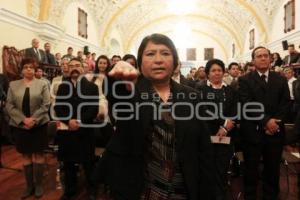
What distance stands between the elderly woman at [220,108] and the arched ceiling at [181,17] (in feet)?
32.5

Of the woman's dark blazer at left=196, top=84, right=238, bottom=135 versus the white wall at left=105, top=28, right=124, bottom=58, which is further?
the white wall at left=105, top=28, right=124, bottom=58

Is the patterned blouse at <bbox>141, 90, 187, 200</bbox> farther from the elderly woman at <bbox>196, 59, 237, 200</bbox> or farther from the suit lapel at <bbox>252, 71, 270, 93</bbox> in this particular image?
the suit lapel at <bbox>252, 71, 270, 93</bbox>

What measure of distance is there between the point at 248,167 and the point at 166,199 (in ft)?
8.42

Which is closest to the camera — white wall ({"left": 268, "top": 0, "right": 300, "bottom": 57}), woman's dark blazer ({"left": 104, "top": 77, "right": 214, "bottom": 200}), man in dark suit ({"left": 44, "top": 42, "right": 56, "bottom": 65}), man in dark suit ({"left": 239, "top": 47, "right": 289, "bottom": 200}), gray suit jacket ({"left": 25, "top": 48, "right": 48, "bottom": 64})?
woman's dark blazer ({"left": 104, "top": 77, "right": 214, "bottom": 200})

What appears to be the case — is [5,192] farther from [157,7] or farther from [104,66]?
[157,7]

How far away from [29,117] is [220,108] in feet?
8.65

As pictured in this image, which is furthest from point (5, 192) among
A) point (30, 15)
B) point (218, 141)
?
point (30, 15)

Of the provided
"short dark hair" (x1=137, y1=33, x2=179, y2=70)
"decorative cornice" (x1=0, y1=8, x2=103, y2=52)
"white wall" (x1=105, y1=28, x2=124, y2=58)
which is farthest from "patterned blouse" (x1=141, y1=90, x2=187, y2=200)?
"white wall" (x1=105, y1=28, x2=124, y2=58)

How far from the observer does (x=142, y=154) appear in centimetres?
186

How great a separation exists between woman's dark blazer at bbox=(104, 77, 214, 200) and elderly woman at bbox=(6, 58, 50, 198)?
9.88 feet

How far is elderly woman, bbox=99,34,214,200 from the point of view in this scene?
1818 millimetres

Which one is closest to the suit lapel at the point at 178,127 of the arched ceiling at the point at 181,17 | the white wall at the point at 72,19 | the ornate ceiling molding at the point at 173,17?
the arched ceiling at the point at 181,17

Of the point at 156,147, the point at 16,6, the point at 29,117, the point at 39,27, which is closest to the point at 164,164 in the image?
the point at 156,147

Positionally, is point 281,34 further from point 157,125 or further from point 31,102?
point 157,125
